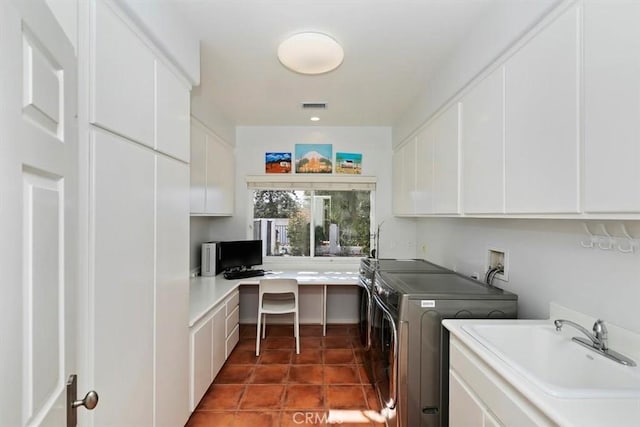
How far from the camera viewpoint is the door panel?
0.51 m

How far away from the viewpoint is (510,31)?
1.47 m

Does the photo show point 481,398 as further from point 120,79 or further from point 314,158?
point 314,158

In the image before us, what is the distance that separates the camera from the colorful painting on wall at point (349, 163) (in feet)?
12.9

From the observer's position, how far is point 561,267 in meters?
1.50

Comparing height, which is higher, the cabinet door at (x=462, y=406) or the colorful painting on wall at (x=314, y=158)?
the colorful painting on wall at (x=314, y=158)

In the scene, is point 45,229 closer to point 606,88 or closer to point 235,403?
point 606,88

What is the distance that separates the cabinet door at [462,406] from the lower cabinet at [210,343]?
163 cm

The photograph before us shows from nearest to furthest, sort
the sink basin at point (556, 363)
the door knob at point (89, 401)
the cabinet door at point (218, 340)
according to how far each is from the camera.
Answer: the door knob at point (89, 401) < the sink basin at point (556, 363) < the cabinet door at point (218, 340)

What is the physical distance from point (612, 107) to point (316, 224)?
3.29 metres

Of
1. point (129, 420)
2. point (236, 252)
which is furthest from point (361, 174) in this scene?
point (129, 420)

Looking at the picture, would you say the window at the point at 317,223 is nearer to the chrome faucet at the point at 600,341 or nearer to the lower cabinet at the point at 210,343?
the lower cabinet at the point at 210,343

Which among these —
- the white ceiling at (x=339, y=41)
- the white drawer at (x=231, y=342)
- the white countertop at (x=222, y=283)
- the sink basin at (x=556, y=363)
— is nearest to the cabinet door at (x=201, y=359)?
the white countertop at (x=222, y=283)

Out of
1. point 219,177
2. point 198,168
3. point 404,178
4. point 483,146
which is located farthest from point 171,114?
point 404,178

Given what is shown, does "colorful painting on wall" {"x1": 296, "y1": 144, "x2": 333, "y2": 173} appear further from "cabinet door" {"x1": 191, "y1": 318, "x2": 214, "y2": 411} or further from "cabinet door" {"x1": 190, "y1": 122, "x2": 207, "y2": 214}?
"cabinet door" {"x1": 191, "y1": 318, "x2": 214, "y2": 411}
